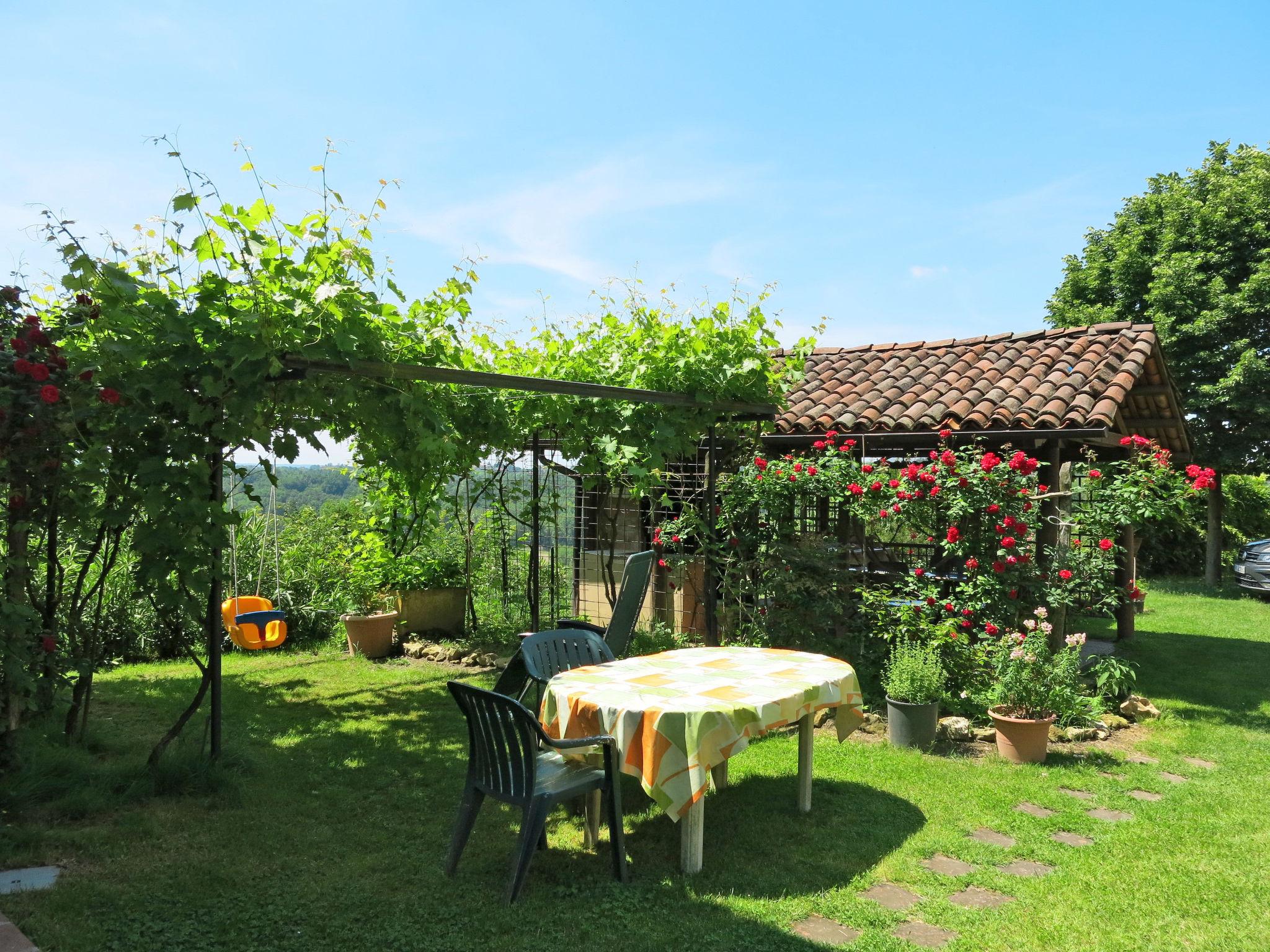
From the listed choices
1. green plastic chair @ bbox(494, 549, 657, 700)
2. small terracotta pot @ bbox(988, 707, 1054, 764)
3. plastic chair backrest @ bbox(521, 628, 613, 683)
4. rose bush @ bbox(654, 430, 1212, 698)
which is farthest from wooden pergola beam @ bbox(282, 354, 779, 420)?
small terracotta pot @ bbox(988, 707, 1054, 764)

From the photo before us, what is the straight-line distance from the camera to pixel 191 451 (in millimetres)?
3961

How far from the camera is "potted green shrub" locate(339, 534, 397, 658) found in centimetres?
825

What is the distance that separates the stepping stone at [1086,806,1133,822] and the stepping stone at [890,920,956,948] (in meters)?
1.69

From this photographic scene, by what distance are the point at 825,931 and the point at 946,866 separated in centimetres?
89

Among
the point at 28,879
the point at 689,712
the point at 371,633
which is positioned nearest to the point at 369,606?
the point at 371,633

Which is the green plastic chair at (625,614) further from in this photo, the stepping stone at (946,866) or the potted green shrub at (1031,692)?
the potted green shrub at (1031,692)

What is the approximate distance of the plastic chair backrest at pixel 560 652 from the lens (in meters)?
4.35

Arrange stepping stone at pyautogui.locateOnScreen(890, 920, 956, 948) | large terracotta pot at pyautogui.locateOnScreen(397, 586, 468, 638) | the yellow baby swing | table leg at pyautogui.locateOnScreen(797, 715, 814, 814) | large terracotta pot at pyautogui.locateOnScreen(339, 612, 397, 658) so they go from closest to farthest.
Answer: stepping stone at pyautogui.locateOnScreen(890, 920, 956, 948)
table leg at pyautogui.locateOnScreen(797, 715, 814, 814)
the yellow baby swing
large terracotta pot at pyautogui.locateOnScreen(339, 612, 397, 658)
large terracotta pot at pyautogui.locateOnScreen(397, 586, 468, 638)

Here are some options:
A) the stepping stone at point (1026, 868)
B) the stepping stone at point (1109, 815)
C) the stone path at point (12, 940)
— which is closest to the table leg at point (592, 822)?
the stepping stone at point (1026, 868)

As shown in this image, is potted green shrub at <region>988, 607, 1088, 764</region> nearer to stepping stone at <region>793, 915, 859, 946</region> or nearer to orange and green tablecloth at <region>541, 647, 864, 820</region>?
orange and green tablecloth at <region>541, 647, 864, 820</region>

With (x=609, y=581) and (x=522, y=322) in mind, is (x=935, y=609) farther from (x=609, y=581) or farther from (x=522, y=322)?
(x=522, y=322)

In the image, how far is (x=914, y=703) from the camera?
5328 mm

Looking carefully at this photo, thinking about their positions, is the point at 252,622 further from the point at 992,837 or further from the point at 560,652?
the point at 992,837

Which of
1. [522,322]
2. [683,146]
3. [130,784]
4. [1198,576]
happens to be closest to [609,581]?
[522,322]
